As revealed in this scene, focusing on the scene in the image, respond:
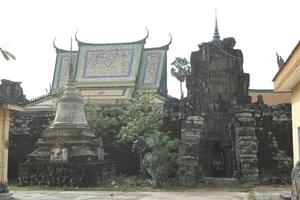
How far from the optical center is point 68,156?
17.0 metres

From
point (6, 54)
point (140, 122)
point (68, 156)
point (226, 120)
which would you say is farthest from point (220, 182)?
point (6, 54)

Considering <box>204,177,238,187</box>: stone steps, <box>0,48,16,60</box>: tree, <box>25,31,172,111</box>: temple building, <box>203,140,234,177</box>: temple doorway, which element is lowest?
<box>204,177,238,187</box>: stone steps

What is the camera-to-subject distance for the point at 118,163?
66.7 ft

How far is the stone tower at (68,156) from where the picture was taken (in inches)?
648

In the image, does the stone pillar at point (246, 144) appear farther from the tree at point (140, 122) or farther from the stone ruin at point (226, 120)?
the tree at point (140, 122)

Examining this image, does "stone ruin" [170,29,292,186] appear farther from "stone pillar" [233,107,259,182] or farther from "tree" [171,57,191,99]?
Answer: "tree" [171,57,191,99]

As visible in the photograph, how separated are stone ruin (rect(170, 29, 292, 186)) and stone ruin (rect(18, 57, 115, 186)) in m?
3.51

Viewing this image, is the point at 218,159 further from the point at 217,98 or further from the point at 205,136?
the point at 217,98

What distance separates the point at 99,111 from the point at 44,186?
5.35m

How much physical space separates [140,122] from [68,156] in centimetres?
317

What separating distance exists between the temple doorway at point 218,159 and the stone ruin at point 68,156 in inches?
159

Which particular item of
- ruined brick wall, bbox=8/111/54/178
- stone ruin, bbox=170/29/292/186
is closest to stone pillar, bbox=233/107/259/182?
stone ruin, bbox=170/29/292/186

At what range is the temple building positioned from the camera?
27328 mm

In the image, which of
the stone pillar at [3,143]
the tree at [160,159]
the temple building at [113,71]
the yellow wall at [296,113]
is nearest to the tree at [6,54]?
the yellow wall at [296,113]
